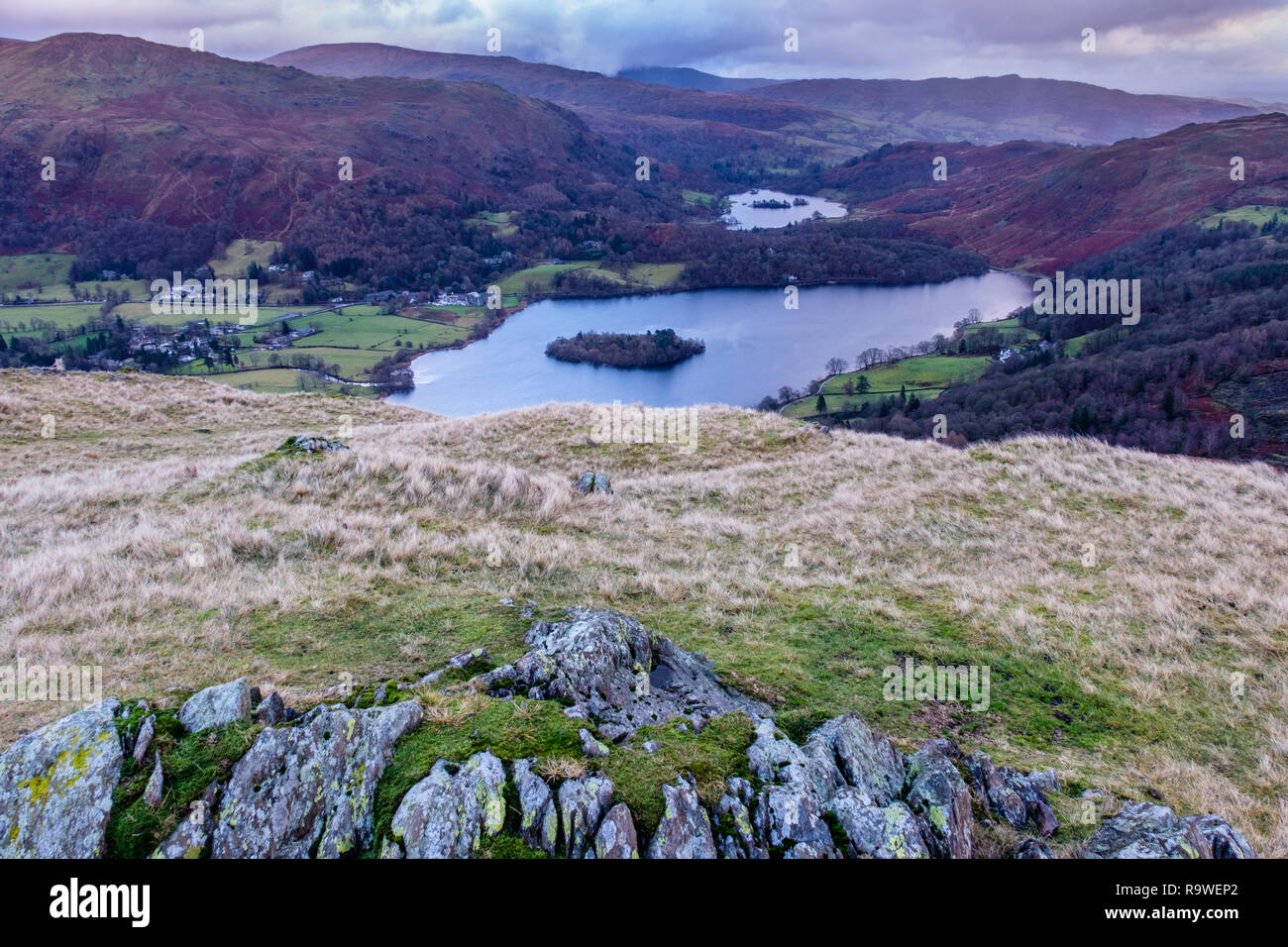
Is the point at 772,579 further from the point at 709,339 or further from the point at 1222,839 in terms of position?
Result: the point at 709,339

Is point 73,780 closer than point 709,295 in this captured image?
Yes

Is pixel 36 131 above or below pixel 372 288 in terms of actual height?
above

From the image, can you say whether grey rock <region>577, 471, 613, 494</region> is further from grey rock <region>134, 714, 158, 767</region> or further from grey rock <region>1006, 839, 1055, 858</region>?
grey rock <region>1006, 839, 1055, 858</region>

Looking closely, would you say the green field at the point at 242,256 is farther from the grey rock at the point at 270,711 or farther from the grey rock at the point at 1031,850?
→ the grey rock at the point at 1031,850

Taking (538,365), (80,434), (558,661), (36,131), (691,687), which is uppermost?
(36,131)

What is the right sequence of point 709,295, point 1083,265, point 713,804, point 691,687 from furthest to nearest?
point 709,295
point 1083,265
point 691,687
point 713,804

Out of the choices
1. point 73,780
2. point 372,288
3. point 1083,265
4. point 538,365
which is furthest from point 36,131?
point 1083,265
